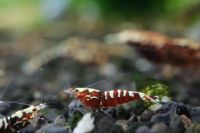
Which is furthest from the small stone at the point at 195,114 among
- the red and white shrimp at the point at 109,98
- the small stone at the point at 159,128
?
the small stone at the point at 159,128

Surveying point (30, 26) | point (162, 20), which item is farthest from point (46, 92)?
point (30, 26)

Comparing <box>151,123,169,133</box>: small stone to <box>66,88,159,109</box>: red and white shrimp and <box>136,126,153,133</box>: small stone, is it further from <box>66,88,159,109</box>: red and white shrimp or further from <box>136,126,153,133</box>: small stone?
<box>66,88,159,109</box>: red and white shrimp

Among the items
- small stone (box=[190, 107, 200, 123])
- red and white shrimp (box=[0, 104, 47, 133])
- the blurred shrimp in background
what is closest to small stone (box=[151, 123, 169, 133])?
the blurred shrimp in background

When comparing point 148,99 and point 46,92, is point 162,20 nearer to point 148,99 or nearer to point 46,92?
point 46,92

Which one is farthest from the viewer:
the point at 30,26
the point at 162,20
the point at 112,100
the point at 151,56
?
the point at 30,26

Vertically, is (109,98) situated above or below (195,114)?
above

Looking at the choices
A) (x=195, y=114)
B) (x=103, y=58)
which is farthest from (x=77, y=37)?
(x=195, y=114)

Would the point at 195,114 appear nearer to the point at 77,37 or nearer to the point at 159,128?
the point at 159,128

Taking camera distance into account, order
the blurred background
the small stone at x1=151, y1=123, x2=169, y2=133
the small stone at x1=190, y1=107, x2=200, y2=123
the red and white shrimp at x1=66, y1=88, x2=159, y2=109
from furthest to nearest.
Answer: the blurred background, the small stone at x1=190, y1=107, x2=200, y2=123, the red and white shrimp at x1=66, y1=88, x2=159, y2=109, the small stone at x1=151, y1=123, x2=169, y2=133
